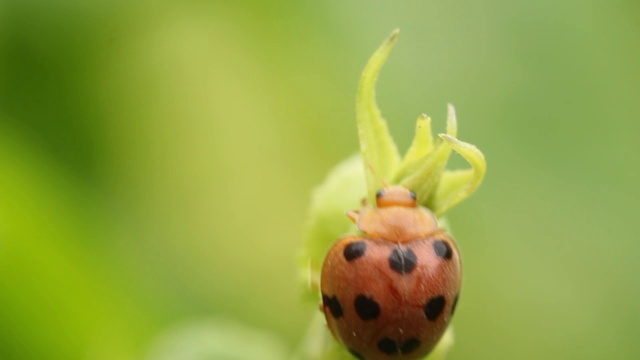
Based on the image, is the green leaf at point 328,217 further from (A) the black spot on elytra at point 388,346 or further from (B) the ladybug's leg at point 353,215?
(A) the black spot on elytra at point 388,346

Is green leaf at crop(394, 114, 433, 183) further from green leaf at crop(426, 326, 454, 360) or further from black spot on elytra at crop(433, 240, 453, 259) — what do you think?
green leaf at crop(426, 326, 454, 360)

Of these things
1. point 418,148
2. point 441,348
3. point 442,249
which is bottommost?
point 441,348

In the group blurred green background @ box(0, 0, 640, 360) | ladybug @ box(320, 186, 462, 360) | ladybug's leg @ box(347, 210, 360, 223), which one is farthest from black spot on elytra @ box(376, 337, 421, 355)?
blurred green background @ box(0, 0, 640, 360)

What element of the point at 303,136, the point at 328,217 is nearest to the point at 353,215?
the point at 328,217

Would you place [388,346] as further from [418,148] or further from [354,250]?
Answer: [418,148]

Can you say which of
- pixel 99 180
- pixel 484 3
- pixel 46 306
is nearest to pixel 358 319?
pixel 46 306

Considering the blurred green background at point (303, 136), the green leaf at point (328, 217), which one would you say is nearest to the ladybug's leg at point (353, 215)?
the green leaf at point (328, 217)
